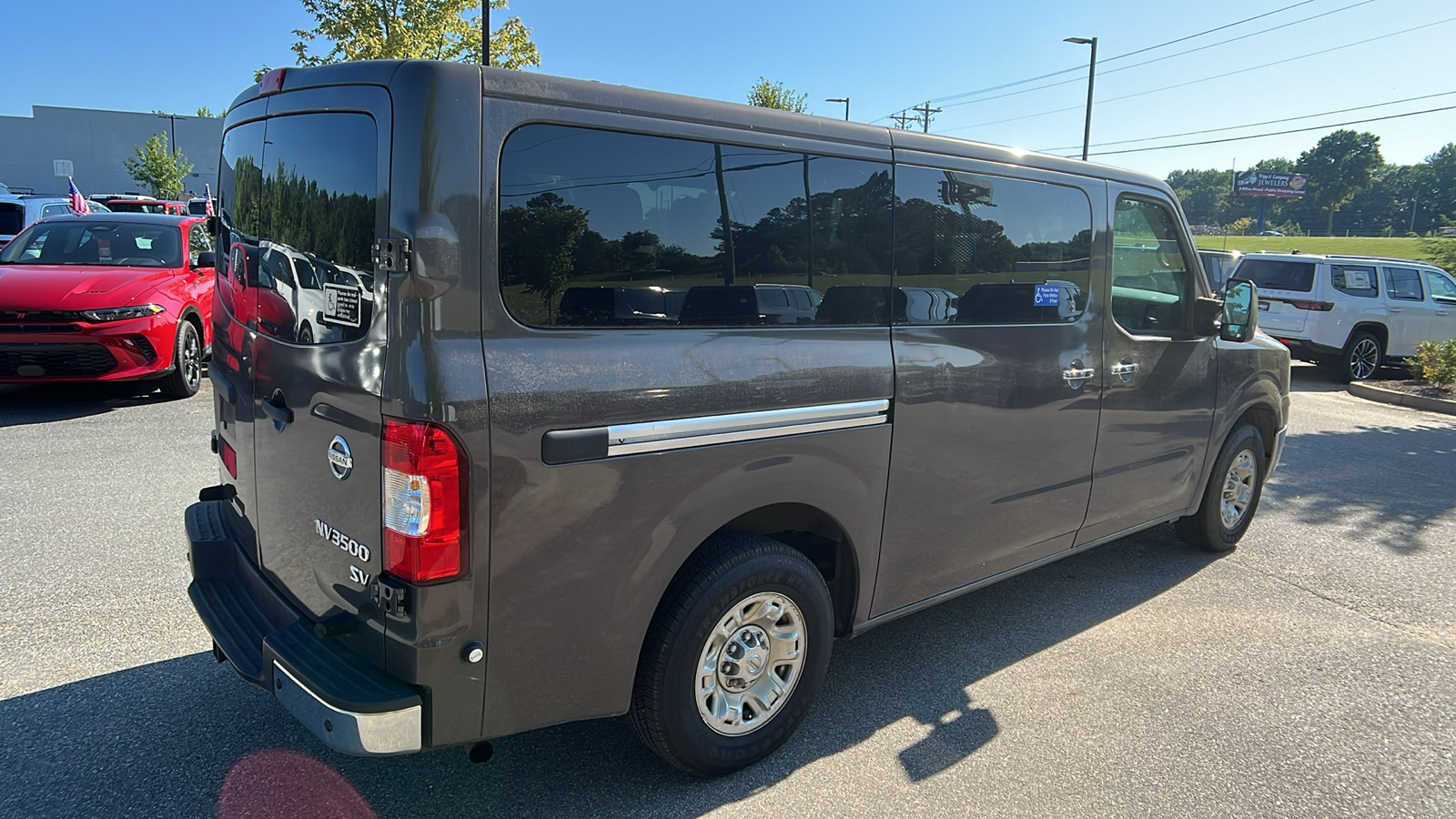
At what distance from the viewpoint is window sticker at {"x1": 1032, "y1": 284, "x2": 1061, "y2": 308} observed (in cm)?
378

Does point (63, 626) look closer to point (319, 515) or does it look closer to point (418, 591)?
point (319, 515)

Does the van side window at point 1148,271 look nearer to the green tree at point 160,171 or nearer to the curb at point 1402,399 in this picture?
the curb at point 1402,399

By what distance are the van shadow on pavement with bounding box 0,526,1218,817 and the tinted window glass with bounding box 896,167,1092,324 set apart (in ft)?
4.95

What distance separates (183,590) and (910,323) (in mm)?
3591

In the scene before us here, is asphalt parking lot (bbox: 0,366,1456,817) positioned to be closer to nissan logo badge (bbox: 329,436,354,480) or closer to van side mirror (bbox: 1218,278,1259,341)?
nissan logo badge (bbox: 329,436,354,480)

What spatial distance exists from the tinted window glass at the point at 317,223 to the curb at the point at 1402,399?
517 inches

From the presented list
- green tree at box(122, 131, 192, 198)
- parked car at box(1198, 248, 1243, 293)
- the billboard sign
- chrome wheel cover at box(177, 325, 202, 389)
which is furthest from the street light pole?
the billboard sign

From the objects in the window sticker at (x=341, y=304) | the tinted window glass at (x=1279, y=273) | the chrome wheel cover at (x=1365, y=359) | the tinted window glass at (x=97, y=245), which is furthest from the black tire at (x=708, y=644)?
the chrome wheel cover at (x=1365, y=359)

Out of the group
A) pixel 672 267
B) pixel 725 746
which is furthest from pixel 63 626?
pixel 672 267

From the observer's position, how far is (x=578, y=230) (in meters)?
2.43

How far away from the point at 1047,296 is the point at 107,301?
7.88 meters

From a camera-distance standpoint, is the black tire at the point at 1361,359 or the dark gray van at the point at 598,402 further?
the black tire at the point at 1361,359

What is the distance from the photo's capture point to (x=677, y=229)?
264cm

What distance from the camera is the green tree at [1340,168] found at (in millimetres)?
124125
